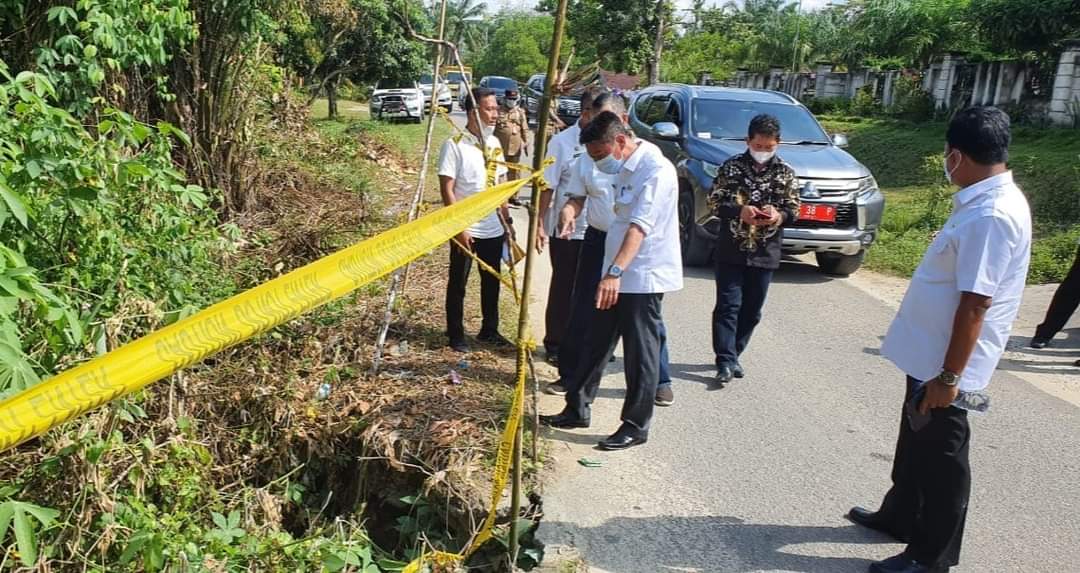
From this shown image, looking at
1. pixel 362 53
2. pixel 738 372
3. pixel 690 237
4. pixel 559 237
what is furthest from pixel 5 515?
pixel 362 53

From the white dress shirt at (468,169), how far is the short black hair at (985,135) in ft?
9.05

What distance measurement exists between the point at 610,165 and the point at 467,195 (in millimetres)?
1284

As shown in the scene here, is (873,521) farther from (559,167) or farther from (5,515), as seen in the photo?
(5,515)

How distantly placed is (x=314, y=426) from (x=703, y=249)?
5.44 meters

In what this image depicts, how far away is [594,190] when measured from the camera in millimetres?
4910

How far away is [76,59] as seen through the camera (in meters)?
A: 5.13

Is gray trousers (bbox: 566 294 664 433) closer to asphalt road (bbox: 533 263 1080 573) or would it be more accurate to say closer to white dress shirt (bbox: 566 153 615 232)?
asphalt road (bbox: 533 263 1080 573)

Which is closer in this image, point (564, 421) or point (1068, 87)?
point (564, 421)

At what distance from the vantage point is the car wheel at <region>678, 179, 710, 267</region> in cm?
874

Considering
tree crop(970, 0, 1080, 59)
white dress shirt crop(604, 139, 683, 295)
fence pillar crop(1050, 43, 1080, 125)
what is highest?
tree crop(970, 0, 1080, 59)

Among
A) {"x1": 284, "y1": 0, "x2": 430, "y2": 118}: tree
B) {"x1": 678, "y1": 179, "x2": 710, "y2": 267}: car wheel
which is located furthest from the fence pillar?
{"x1": 284, "y1": 0, "x2": 430, "y2": 118}: tree

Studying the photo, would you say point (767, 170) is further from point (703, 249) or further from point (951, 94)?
point (951, 94)

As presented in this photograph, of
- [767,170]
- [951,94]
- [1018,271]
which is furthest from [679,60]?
[1018,271]

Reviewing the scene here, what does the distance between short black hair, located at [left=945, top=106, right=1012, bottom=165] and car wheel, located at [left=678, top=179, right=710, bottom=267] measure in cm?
555
